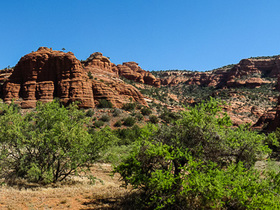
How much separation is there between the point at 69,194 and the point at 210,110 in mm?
8502

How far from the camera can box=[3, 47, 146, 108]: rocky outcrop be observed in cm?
4750

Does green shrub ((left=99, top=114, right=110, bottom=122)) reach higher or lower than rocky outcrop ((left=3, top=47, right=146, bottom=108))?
lower

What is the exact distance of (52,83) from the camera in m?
49.1

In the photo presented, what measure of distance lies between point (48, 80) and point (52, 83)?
77.7 inches

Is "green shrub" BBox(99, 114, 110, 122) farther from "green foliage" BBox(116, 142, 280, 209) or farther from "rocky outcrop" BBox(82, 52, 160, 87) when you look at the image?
"green foliage" BBox(116, 142, 280, 209)

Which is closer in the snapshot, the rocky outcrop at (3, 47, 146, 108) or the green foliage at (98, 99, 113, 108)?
the rocky outcrop at (3, 47, 146, 108)

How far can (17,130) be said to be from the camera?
11672 mm

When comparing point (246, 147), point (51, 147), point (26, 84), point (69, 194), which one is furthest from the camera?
point (26, 84)

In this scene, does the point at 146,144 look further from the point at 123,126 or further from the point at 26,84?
the point at 26,84

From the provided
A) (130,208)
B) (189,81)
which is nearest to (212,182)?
(130,208)

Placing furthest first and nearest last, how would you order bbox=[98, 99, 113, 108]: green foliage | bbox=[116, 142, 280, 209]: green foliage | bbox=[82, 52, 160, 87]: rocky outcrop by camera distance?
bbox=[82, 52, 160, 87]: rocky outcrop → bbox=[98, 99, 113, 108]: green foliage → bbox=[116, 142, 280, 209]: green foliage

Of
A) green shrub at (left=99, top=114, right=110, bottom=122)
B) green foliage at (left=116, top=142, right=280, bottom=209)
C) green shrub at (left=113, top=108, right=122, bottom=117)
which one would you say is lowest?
green foliage at (left=116, top=142, right=280, bottom=209)

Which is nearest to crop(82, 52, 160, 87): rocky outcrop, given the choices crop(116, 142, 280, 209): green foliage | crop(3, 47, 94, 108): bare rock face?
crop(3, 47, 94, 108): bare rock face

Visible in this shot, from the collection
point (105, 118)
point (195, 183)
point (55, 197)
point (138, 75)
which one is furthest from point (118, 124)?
point (138, 75)
